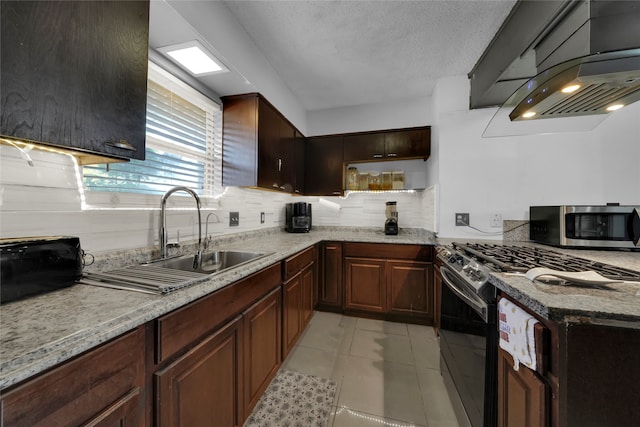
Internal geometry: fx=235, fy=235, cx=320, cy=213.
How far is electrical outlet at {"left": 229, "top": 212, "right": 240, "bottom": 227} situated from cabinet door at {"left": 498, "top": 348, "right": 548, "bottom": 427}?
1.93 metres

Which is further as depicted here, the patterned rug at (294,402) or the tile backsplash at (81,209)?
the patterned rug at (294,402)

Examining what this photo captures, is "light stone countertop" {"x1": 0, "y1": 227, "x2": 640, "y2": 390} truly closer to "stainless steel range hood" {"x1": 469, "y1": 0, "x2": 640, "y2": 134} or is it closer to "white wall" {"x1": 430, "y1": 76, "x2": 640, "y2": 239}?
"stainless steel range hood" {"x1": 469, "y1": 0, "x2": 640, "y2": 134}

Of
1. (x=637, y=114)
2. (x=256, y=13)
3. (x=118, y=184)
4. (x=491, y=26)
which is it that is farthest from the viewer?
(x=637, y=114)

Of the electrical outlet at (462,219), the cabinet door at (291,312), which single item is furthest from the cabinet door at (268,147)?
the electrical outlet at (462,219)

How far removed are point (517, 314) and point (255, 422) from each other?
1.38 metres

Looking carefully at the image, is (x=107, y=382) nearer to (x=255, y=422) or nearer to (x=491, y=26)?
(x=255, y=422)

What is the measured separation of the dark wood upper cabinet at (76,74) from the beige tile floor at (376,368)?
1.75 meters

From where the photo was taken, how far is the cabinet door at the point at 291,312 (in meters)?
1.65

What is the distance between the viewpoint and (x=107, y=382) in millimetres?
593

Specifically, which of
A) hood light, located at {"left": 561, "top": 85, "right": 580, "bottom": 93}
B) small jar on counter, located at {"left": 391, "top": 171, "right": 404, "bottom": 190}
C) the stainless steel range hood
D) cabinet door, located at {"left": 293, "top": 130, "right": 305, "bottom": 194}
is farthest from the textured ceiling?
small jar on counter, located at {"left": 391, "top": 171, "right": 404, "bottom": 190}

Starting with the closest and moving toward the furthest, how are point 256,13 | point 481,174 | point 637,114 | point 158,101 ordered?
1. point 158,101
2. point 256,13
3. point 637,114
4. point 481,174

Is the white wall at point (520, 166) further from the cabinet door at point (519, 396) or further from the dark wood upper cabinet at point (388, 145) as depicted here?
the cabinet door at point (519, 396)

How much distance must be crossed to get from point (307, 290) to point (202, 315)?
1.34 meters

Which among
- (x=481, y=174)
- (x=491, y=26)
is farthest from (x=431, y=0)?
(x=481, y=174)
